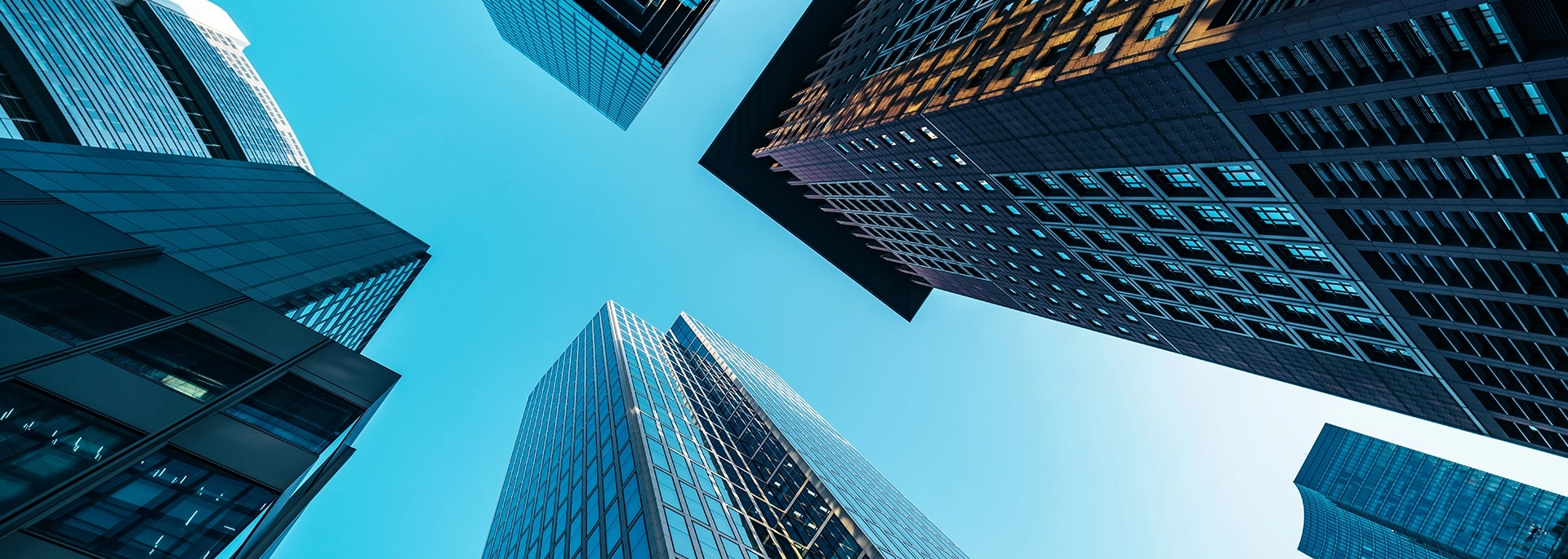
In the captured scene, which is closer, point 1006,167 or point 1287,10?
point 1287,10

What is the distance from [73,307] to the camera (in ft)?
34.3

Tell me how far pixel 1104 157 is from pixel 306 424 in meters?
34.5

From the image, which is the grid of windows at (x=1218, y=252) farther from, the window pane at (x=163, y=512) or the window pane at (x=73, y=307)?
the window pane at (x=73, y=307)

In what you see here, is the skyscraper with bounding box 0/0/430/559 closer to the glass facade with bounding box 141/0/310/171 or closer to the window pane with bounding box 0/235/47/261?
the window pane with bounding box 0/235/47/261

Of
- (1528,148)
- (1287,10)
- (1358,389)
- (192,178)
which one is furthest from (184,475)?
(1358,389)

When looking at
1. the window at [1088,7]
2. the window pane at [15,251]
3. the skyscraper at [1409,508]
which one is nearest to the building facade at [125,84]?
the window pane at [15,251]

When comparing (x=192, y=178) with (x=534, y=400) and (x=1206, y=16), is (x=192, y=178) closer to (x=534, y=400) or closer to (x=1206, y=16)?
(x=1206, y=16)

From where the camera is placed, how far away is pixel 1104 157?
1308 inches

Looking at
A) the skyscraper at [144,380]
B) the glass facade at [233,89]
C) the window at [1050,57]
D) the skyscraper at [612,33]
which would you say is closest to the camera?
the skyscraper at [144,380]

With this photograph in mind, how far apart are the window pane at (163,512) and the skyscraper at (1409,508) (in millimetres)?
160519

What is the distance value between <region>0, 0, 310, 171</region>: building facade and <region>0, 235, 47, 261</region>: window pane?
1089 inches

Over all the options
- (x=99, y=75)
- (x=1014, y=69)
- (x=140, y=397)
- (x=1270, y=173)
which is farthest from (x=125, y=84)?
(x=1270, y=173)

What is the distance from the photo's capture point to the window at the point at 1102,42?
27.9 meters

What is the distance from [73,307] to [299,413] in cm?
383
